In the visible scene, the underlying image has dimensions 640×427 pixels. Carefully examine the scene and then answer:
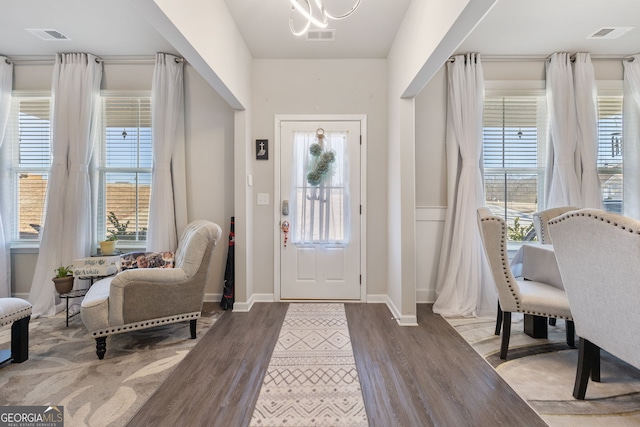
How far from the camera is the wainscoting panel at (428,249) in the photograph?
3.27m

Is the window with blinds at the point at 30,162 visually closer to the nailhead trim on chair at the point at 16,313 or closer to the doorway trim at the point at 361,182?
the nailhead trim on chair at the point at 16,313

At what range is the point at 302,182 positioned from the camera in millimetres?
3287

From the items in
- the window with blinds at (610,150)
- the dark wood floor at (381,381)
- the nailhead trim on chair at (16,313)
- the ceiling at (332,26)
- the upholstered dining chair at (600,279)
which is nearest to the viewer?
the upholstered dining chair at (600,279)

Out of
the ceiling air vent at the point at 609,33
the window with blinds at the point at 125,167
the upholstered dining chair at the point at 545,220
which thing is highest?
the ceiling air vent at the point at 609,33

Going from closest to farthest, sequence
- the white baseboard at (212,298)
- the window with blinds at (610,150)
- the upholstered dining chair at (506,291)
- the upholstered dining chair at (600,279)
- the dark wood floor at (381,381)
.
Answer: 1. the upholstered dining chair at (600,279)
2. the dark wood floor at (381,381)
3. the upholstered dining chair at (506,291)
4. the window with blinds at (610,150)
5. the white baseboard at (212,298)

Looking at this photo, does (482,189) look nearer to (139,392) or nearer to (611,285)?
(611,285)

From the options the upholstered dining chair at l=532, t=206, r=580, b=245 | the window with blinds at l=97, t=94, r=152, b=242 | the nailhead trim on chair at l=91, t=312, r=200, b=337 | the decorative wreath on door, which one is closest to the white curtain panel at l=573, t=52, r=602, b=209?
the upholstered dining chair at l=532, t=206, r=580, b=245

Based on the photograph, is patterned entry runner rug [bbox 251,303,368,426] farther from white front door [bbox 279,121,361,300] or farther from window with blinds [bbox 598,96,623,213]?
window with blinds [bbox 598,96,623,213]

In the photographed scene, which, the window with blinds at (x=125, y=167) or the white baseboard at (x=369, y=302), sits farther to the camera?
the window with blinds at (x=125, y=167)

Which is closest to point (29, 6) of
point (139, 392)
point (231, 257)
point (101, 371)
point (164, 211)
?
point (164, 211)

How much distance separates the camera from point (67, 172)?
10.2 feet

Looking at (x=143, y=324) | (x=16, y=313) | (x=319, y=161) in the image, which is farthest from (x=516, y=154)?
(x=16, y=313)

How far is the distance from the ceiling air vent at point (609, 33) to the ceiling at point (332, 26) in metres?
0.06

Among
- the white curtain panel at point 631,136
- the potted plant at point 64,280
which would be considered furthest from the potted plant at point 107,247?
the white curtain panel at point 631,136
